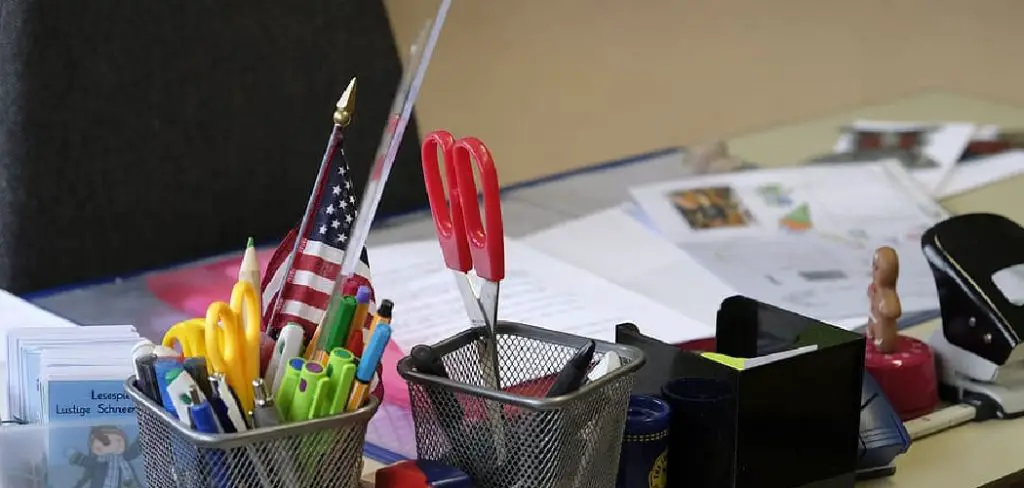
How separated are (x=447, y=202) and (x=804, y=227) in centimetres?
70

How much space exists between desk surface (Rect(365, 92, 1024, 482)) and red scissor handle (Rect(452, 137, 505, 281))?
0.13m

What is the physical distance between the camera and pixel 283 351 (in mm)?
608

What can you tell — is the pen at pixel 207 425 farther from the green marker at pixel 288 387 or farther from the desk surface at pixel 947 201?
A: the desk surface at pixel 947 201

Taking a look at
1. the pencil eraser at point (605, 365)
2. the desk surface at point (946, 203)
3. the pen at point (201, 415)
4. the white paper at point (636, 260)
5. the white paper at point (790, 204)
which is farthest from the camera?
the white paper at point (790, 204)

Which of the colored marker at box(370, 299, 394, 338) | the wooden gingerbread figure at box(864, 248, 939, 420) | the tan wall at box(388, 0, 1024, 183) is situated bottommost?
the tan wall at box(388, 0, 1024, 183)

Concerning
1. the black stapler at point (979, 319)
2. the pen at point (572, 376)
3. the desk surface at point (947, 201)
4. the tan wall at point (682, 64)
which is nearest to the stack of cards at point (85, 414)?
the pen at point (572, 376)

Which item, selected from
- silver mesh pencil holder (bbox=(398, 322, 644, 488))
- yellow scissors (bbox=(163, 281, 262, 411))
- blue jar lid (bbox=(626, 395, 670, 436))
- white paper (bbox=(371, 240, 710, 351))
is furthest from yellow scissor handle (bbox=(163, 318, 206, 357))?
white paper (bbox=(371, 240, 710, 351))

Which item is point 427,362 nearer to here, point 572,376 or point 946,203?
point 572,376

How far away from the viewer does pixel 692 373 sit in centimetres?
71

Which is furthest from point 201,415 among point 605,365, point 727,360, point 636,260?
point 636,260

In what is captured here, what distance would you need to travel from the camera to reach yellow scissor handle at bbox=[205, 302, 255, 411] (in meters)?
0.59

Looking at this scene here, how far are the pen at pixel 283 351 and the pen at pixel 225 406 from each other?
1.2 inches

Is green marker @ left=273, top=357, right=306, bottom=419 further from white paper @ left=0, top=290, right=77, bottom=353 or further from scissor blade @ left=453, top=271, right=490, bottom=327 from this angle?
white paper @ left=0, top=290, right=77, bottom=353

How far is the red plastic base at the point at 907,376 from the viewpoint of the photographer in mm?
851
